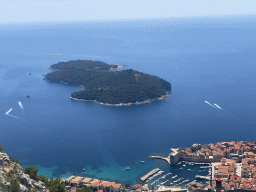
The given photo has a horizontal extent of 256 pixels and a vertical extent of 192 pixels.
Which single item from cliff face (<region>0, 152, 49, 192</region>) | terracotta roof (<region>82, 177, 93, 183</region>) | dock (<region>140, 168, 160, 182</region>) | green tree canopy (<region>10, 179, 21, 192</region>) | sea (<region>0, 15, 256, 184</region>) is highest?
sea (<region>0, 15, 256, 184</region>)

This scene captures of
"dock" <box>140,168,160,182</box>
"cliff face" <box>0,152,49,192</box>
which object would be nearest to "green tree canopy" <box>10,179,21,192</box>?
"cliff face" <box>0,152,49,192</box>

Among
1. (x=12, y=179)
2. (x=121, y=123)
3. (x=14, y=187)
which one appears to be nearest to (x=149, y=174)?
(x=121, y=123)

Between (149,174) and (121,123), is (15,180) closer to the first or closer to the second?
(149,174)

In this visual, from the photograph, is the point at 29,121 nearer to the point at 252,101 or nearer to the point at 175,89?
the point at 175,89

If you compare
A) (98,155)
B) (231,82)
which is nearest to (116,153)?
(98,155)

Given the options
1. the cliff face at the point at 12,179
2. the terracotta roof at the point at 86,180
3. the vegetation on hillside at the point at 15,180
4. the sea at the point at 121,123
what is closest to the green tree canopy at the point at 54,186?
the vegetation on hillside at the point at 15,180

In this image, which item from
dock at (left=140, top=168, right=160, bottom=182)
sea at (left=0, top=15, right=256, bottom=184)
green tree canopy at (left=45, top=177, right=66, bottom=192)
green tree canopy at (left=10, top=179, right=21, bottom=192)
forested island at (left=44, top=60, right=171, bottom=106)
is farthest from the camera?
forested island at (left=44, top=60, right=171, bottom=106)

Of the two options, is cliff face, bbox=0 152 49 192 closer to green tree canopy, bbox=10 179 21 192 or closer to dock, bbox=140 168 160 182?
green tree canopy, bbox=10 179 21 192

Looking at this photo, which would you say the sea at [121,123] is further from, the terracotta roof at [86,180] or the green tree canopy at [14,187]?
the green tree canopy at [14,187]
